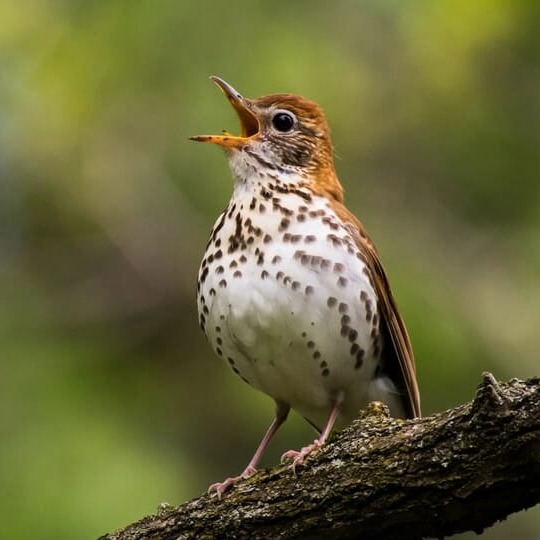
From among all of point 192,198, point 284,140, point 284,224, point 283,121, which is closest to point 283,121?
point 283,121

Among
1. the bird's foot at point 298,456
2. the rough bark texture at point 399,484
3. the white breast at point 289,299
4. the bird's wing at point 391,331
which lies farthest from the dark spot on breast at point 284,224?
the rough bark texture at point 399,484

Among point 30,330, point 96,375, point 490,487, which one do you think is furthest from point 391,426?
point 30,330

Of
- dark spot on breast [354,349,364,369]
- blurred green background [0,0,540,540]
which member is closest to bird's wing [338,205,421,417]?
dark spot on breast [354,349,364,369]

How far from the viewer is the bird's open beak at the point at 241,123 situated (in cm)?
504

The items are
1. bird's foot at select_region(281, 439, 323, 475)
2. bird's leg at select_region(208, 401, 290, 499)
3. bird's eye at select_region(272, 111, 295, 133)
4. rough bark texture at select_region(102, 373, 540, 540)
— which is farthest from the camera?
bird's eye at select_region(272, 111, 295, 133)

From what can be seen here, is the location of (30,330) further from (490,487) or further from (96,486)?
(490,487)

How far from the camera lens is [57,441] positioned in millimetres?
5867

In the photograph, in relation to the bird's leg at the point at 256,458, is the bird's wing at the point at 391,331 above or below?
above

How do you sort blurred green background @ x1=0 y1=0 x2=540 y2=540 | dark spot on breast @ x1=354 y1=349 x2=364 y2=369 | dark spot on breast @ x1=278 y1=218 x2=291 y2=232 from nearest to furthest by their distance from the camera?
dark spot on breast @ x1=278 y1=218 x2=291 y2=232 < dark spot on breast @ x1=354 y1=349 x2=364 y2=369 < blurred green background @ x1=0 y1=0 x2=540 y2=540

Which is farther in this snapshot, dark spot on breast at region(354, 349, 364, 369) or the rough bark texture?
dark spot on breast at region(354, 349, 364, 369)

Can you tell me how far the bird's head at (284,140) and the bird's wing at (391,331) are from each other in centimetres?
28

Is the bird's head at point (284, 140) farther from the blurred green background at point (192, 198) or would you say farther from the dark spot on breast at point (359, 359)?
the blurred green background at point (192, 198)

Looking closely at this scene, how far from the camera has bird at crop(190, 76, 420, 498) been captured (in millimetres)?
4578

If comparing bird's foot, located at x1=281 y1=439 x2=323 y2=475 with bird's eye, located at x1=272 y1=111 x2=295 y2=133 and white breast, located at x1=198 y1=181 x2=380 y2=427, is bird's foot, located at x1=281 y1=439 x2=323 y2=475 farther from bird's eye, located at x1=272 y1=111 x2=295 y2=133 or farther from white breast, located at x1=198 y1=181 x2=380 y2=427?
bird's eye, located at x1=272 y1=111 x2=295 y2=133
